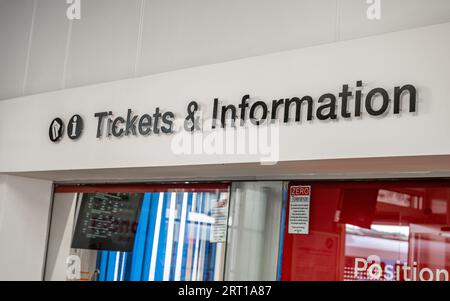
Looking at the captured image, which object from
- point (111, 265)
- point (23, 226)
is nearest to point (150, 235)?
point (111, 265)

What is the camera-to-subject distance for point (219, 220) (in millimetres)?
3488

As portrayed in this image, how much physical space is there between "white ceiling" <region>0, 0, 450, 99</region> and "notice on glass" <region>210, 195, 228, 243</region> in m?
0.86

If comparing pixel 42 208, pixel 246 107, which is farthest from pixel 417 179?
pixel 42 208

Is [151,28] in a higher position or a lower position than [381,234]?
higher

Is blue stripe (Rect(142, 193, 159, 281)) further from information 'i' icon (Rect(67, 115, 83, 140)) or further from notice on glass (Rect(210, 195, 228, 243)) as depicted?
information 'i' icon (Rect(67, 115, 83, 140))

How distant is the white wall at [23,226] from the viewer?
425cm

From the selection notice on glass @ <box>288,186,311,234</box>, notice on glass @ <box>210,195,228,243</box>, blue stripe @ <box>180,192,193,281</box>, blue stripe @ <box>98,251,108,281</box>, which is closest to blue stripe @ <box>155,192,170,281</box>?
blue stripe @ <box>180,192,193,281</box>

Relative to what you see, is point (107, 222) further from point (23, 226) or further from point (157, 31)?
point (157, 31)

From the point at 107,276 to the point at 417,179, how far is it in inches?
93.3

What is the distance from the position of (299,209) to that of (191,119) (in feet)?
2.53

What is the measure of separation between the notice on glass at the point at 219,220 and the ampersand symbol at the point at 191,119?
592 mm

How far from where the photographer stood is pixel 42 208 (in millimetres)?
4469

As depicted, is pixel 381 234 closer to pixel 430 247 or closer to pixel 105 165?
pixel 430 247

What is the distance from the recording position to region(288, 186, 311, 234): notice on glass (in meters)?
3.12
